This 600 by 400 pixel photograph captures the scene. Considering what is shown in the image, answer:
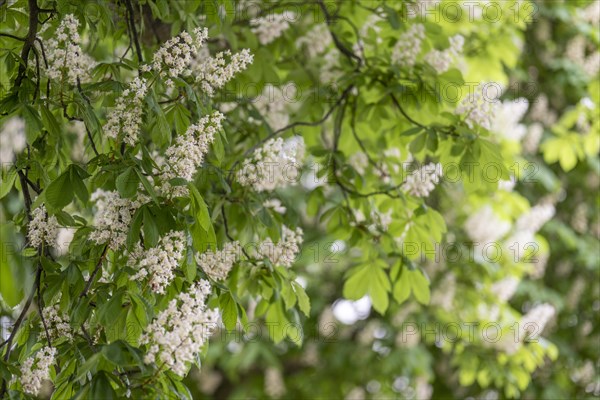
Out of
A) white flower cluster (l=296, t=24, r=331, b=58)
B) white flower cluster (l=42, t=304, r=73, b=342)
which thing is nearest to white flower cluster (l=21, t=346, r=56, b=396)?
white flower cluster (l=42, t=304, r=73, b=342)

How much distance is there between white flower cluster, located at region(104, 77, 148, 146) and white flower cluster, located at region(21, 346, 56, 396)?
0.69m

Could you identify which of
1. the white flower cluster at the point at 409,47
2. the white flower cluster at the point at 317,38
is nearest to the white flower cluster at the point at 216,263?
the white flower cluster at the point at 409,47

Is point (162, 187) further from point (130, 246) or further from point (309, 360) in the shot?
point (309, 360)

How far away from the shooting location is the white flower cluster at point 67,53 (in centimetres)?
242

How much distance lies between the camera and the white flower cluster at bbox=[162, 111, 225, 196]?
90.2 inches

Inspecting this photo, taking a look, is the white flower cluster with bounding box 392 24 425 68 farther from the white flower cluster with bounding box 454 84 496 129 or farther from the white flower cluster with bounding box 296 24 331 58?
the white flower cluster with bounding box 296 24 331 58

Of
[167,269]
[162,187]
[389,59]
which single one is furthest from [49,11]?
[389,59]

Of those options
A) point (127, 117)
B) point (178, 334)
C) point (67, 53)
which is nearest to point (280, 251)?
point (127, 117)

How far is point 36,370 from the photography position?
6.90ft

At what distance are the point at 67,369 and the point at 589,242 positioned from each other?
5.91m

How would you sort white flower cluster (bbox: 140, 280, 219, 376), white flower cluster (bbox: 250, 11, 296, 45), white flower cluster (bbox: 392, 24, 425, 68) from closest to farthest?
white flower cluster (bbox: 140, 280, 219, 376) → white flower cluster (bbox: 392, 24, 425, 68) → white flower cluster (bbox: 250, 11, 296, 45)

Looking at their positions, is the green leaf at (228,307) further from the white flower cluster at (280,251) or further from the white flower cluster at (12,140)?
the white flower cluster at (12,140)

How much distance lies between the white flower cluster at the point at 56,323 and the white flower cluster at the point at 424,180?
1534 mm

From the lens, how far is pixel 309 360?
24.6 ft
